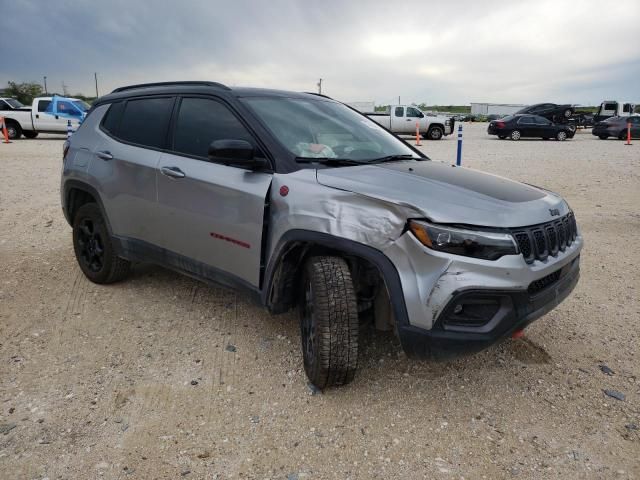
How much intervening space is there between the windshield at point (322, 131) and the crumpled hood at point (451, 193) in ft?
0.99

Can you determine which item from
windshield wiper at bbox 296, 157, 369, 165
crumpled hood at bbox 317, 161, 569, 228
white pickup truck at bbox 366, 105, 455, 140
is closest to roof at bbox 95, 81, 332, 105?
windshield wiper at bbox 296, 157, 369, 165

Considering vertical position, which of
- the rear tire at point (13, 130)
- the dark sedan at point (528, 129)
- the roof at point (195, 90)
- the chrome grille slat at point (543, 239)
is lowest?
the chrome grille slat at point (543, 239)

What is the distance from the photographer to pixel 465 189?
2742 mm

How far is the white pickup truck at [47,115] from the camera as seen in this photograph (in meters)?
19.9

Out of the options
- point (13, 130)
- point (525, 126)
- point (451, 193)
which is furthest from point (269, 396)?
point (525, 126)

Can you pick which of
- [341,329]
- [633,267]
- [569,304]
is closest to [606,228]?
[633,267]

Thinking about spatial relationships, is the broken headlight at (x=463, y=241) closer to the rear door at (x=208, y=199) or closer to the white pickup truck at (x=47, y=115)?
the rear door at (x=208, y=199)

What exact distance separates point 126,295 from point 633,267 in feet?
15.6

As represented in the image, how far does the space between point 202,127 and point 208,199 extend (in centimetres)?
57

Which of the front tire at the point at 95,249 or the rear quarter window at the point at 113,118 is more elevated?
the rear quarter window at the point at 113,118

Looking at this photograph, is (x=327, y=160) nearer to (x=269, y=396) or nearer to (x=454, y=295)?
(x=454, y=295)

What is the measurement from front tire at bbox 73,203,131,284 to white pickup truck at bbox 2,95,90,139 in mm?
17254

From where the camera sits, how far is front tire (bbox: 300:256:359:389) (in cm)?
269

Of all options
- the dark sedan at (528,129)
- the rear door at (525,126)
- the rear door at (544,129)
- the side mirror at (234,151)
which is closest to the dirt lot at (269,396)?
the side mirror at (234,151)
